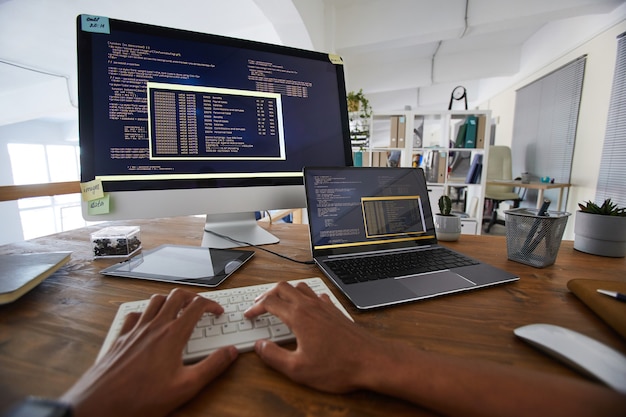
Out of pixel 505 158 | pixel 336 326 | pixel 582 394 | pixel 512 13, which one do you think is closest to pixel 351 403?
pixel 336 326

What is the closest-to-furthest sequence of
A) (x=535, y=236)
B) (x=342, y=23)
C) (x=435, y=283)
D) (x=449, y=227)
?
(x=435, y=283) → (x=535, y=236) → (x=449, y=227) → (x=342, y=23)

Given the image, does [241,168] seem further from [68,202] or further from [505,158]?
[68,202]

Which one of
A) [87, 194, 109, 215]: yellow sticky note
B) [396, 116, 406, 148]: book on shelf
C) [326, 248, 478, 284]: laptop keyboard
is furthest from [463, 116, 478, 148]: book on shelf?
[87, 194, 109, 215]: yellow sticky note

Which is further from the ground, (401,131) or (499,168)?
(401,131)

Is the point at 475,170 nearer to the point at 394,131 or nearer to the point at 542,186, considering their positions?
the point at 542,186

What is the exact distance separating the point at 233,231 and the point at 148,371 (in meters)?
0.56

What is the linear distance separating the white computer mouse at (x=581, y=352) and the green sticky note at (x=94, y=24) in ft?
3.04

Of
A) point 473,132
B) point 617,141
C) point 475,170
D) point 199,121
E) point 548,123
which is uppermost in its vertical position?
point 548,123

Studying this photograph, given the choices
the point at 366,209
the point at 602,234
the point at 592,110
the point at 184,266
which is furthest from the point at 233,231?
the point at 592,110

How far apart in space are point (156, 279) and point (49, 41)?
4.57 m

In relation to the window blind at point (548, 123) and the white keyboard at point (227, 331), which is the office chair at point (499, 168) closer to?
the window blind at point (548, 123)

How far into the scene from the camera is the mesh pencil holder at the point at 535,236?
576 mm

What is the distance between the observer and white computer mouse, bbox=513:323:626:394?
0.24 meters

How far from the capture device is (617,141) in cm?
237
